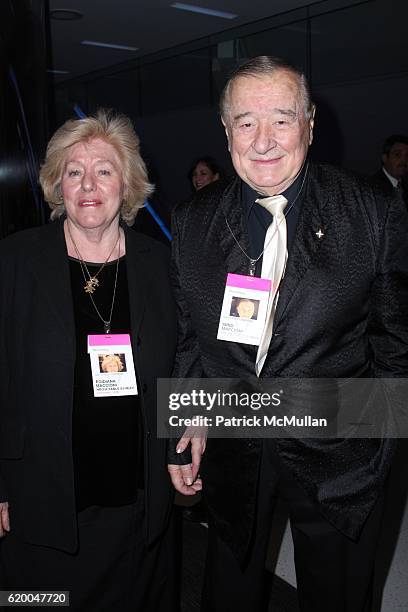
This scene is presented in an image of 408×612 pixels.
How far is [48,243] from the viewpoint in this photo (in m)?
1.90

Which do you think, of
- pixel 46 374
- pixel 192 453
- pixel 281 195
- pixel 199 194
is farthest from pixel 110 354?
pixel 281 195

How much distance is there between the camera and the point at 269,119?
159cm

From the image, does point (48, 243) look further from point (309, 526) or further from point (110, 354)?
point (309, 526)

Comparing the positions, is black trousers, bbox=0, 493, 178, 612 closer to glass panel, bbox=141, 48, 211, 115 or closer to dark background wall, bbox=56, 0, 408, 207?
dark background wall, bbox=56, 0, 408, 207

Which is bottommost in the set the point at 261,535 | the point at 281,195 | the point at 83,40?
the point at 261,535

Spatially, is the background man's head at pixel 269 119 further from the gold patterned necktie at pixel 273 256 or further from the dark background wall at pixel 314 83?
the dark background wall at pixel 314 83

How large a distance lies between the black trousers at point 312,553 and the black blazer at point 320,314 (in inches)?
1.7

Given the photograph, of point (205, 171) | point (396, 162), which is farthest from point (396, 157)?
point (205, 171)

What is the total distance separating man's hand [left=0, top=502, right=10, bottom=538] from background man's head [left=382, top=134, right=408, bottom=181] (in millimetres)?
4812

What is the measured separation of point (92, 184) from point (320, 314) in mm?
806

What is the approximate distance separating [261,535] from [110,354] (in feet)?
2.18

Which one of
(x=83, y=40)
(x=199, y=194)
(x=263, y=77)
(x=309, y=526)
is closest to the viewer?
(x=263, y=77)

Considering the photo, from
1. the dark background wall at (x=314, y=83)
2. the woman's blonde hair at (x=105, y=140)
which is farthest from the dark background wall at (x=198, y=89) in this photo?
the woman's blonde hair at (x=105, y=140)

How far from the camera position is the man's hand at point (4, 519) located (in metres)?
1.85
